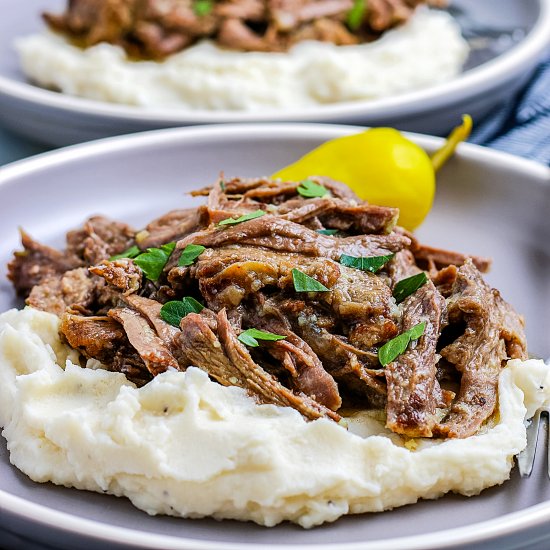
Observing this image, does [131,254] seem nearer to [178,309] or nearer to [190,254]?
[190,254]

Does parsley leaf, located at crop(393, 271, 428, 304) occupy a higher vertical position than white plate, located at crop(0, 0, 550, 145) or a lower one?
higher

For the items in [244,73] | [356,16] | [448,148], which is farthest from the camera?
[356,16]

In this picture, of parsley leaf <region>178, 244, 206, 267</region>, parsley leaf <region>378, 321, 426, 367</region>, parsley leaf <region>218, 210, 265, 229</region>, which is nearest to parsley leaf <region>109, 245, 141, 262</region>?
parsley leaf <region>178, 244, 206, 267</region>

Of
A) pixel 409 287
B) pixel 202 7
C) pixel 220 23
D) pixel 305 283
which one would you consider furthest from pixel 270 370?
pixel 202 7

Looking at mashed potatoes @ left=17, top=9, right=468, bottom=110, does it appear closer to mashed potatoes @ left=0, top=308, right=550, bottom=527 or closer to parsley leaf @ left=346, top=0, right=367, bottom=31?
parsley leaf @ left=346, top=0, right=367, bottom=31

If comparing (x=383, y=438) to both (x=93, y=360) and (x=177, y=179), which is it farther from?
(x=177, y=179)

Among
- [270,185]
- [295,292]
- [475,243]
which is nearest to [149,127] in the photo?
[270,185]
